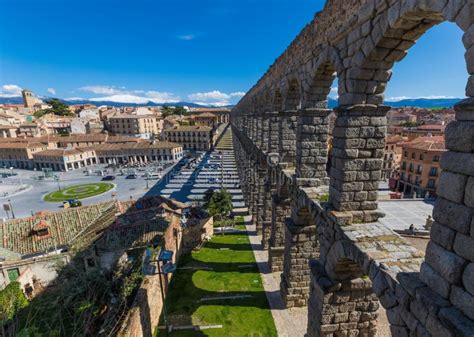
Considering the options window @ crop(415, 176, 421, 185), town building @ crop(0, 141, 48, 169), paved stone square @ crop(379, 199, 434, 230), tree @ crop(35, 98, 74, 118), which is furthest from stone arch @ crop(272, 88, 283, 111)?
tree @ crop(35, 98, 74, 118)

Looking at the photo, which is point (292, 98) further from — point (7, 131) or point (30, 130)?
point (7, 131)

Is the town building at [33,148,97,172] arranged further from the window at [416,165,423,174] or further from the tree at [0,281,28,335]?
the window at [416,165,423,174]

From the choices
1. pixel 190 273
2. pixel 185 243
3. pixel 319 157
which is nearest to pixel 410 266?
pixel 319 157

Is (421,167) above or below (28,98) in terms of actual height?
below

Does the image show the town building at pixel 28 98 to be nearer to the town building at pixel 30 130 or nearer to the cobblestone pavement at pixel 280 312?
the town building at pixel 30 130

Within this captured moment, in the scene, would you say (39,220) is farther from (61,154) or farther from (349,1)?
(61,154)

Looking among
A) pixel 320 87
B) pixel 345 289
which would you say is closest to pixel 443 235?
pixel 345 289

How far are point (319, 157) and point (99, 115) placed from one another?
10920 centimetres

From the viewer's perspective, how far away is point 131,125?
3125 inches

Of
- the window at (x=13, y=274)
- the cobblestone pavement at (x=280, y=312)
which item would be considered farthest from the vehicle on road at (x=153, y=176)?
the cobblestone pavement at (x=280, y=312)

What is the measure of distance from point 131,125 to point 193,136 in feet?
77.7

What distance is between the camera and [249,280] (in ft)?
48.1

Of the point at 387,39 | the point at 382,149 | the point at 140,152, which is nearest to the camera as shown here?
the point at 387,39

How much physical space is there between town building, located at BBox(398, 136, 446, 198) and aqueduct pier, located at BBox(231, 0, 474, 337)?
28.5 metres
